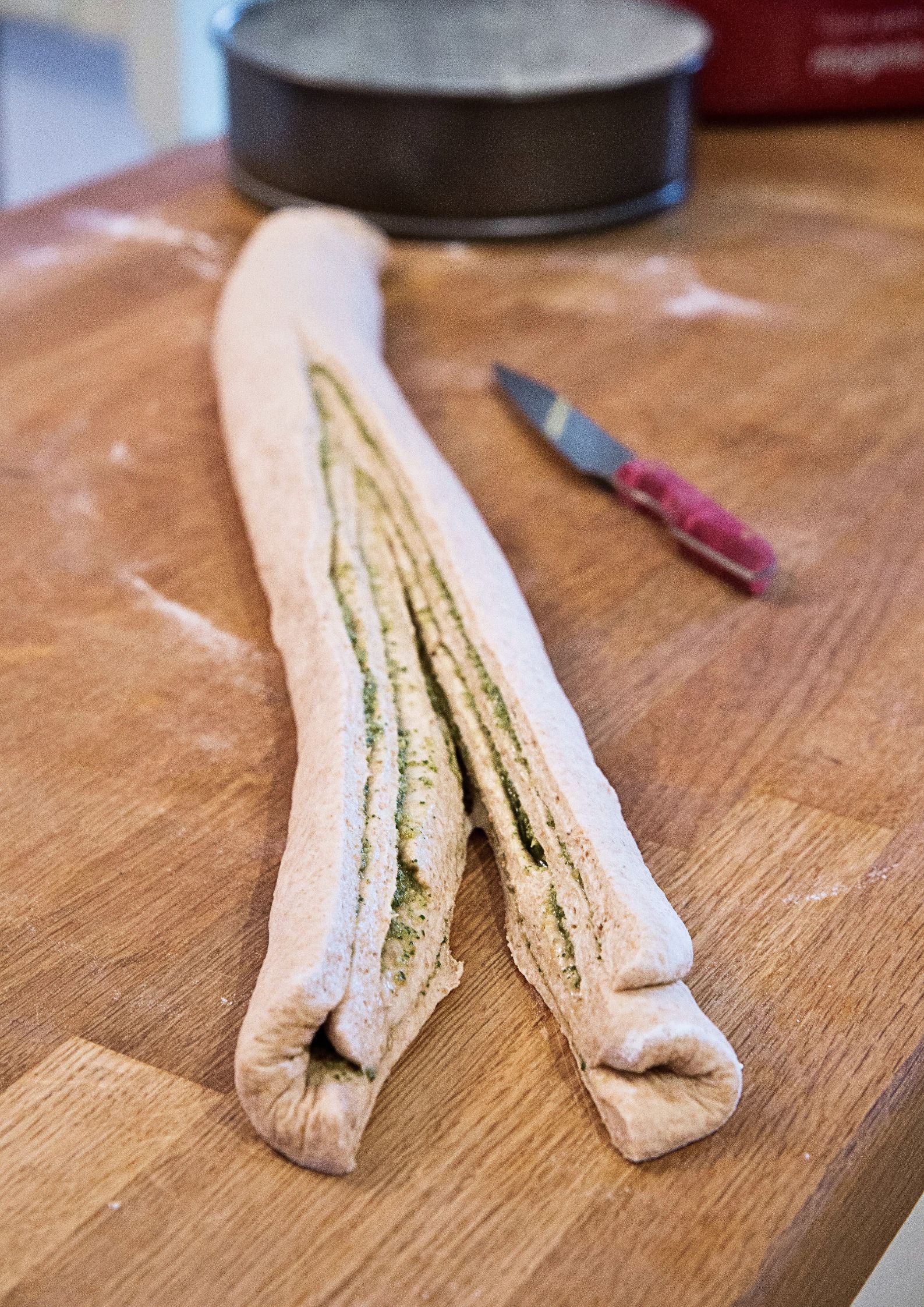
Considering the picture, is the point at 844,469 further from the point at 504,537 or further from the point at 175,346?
the point at 175,346

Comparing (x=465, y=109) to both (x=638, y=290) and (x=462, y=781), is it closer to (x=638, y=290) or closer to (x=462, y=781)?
(x=638, y=290)

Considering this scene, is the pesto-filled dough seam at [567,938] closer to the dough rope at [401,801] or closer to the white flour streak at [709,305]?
the dough rope at [401,801]

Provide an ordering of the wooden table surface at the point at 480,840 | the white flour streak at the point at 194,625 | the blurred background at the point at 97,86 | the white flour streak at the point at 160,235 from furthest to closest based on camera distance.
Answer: the blurred background at the point at 97,86 < the white flour streak at the point at 160,235 < the white flour streak at the point at 194,625 < the wooden table surface at the point at 480,840

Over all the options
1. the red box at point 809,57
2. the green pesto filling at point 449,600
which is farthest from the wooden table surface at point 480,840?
the red box at point 809,57

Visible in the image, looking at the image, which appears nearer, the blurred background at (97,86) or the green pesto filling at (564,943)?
the green pesto filling at (564,943)

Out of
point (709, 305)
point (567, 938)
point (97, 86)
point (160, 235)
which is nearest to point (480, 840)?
point (567, 938)

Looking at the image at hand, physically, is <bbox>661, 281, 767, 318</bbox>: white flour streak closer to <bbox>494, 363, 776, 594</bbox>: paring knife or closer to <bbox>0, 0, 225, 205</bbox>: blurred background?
<bbox>494, 363, 776, 594</bbox>: paring knife
